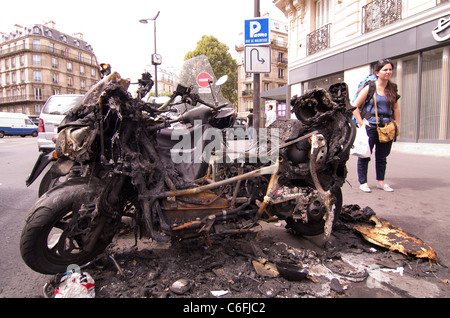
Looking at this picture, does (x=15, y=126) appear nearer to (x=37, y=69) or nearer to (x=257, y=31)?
(x=257, y=31)

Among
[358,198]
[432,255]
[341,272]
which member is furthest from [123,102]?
[358,198]

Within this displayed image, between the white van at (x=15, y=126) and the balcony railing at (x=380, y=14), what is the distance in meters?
31.8

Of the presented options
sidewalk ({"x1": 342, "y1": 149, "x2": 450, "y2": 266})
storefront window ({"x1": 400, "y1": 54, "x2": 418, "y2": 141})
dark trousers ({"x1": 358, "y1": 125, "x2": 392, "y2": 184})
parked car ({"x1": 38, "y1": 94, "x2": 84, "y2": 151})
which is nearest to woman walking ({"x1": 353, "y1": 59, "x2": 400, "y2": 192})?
dark trousers ({"x1": 358, "y1": 125, "x2": 392, "y2": 184})

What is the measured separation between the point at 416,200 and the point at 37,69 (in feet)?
218

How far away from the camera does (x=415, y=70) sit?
10.6m

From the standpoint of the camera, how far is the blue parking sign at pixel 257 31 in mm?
6594

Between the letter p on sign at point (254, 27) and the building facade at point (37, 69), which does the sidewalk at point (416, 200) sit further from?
the building facade at point (37, 69)

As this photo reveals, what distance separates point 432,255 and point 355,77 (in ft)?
38.4

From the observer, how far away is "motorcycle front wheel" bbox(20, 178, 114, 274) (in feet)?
7.14

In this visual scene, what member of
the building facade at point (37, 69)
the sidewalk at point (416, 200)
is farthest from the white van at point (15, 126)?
the sidewalk at point (416, 200)

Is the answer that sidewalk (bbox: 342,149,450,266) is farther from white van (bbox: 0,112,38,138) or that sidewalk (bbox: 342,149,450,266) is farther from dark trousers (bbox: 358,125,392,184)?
white van (bbox: 0,112,38,138)

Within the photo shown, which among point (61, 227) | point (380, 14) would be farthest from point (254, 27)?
point (380, 14)

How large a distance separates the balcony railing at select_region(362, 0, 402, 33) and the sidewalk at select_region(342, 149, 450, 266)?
6.45 meters
